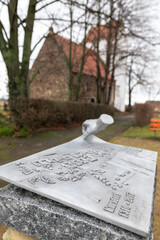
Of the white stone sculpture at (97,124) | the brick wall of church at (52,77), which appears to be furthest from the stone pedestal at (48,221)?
the brick wall of church at (52,77)

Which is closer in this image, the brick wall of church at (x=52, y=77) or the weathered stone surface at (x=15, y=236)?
the weathered stone surface at (x=15, y=236)

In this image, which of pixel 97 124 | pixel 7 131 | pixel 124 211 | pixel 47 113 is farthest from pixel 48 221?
pixel 47 113

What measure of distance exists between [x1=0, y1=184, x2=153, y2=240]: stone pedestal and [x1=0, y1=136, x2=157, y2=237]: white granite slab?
94 mm

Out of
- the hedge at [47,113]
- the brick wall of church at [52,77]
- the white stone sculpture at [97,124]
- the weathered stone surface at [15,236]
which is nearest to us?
the weathered stone surface at [15,236]

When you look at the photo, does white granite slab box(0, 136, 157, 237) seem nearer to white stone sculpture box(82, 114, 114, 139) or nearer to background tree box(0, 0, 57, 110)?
white stone sculpture box(82, 114, 114, 139)

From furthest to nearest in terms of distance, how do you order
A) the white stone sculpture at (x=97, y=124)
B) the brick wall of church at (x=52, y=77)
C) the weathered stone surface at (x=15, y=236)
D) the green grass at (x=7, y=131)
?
the brick wall of church at (x=52, y=77) → the green grass at (x=7, y=131) → the white stone sculpture at (x=97, y=124) → the weathered stone surface at (x=15, y=236)

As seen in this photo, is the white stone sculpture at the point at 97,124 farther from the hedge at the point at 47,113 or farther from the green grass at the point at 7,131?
the green grass at the point at 7,131

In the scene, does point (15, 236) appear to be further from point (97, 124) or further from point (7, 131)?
point (7, 131)

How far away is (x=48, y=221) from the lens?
4.91ft

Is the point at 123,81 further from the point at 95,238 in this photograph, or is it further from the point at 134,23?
the point at 95,238

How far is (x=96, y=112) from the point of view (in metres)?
12.9

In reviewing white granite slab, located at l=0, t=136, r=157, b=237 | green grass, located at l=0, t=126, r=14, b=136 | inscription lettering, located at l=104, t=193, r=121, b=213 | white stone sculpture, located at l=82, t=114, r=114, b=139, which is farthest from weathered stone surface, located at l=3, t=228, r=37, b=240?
green grass, located at l=0, t=126, r=14, b=136

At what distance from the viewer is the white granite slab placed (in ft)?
4.44

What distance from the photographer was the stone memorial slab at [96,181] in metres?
1.35
